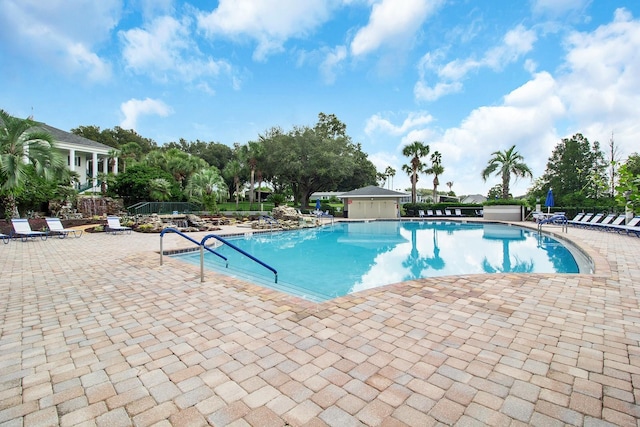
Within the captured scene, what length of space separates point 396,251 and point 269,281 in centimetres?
620

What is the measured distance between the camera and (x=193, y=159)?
28047 mm

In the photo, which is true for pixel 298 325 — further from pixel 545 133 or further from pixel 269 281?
pixel 545 133

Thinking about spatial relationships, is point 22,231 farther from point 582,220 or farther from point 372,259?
point 582,220

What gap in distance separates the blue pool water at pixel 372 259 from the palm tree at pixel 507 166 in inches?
573

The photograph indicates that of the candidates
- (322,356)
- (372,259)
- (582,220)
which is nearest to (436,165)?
(582,220)

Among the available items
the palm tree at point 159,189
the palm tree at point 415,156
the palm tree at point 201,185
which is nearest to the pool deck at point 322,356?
the palm tree at point 159,189

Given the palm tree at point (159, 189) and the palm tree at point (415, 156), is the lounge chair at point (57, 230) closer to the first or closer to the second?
the palm tree at point (159, 189)

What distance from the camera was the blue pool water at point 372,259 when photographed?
7.24 meters

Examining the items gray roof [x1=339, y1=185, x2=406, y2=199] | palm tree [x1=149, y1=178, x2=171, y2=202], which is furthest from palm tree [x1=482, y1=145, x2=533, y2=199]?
palm tree [x1=149, y1=178, x2=171, y2=202]

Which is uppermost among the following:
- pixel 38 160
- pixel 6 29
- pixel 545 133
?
pixel 6 29

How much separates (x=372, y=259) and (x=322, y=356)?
7604 millimetres

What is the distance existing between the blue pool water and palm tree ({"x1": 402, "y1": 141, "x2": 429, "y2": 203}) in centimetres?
1745

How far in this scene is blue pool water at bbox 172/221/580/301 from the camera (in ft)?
23.7

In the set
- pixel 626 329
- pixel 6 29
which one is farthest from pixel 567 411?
pixel 6 29
